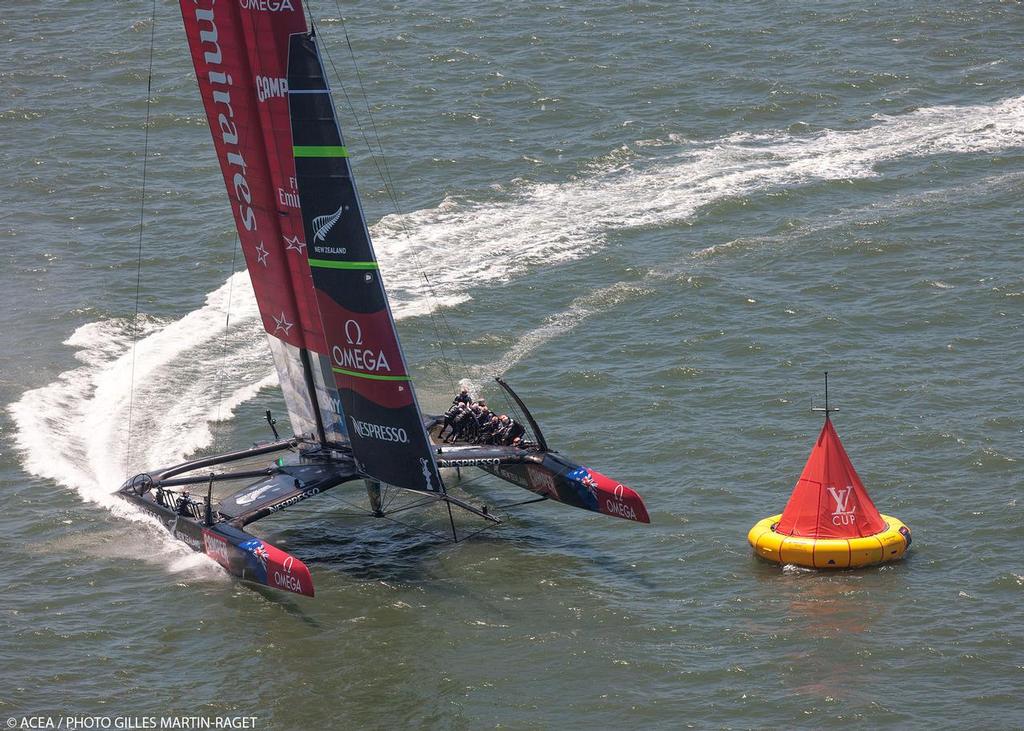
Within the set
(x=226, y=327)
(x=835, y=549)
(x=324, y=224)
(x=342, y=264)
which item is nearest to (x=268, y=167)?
(x=324, y=224)

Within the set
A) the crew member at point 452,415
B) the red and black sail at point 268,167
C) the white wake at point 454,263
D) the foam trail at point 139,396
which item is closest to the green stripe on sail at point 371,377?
the red and black sail at point 268,167

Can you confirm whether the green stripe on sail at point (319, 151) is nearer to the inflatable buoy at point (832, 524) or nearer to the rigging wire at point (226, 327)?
the inflatable buoy at point (832, 524)

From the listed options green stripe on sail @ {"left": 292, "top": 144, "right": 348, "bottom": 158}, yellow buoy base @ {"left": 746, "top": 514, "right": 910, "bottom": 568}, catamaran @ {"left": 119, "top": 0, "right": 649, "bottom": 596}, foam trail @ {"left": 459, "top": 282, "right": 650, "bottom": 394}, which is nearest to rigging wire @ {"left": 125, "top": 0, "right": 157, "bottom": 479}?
A: catamaran @ {"left": 119, "top": 0, "right": 649, "bottom": 596}

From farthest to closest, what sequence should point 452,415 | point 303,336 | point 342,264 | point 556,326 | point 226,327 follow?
point 226,327, point 556,326, point 452,415, point 303,336, point 342,264

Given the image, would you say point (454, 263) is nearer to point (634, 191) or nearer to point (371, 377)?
point (634, 191)

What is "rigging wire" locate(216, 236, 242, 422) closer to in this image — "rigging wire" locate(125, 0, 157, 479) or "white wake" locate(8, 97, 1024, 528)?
"white wake" locate(8, 97, 1024, 528)

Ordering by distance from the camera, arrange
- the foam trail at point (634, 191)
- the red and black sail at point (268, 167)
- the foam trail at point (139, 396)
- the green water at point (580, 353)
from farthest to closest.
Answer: the foam trail at point (634, 191) < the foam trail at point (139, 396) < the red and black sail at point (268, 167) < the green water at point (580, 353)
